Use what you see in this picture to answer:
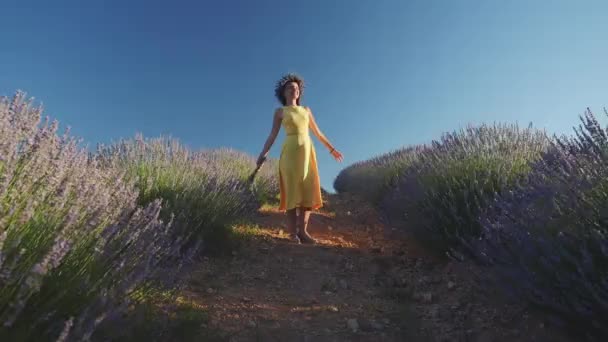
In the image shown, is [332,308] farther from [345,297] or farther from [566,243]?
[566,243]

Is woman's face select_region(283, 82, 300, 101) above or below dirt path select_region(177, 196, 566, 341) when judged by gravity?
above

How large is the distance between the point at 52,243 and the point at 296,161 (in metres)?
3.59

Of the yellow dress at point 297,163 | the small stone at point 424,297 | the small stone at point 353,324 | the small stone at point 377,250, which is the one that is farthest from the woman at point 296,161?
the small stone at point 353,324

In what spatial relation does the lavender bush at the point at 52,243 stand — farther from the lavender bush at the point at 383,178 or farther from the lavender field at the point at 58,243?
the lavender bush at the point at 383,178

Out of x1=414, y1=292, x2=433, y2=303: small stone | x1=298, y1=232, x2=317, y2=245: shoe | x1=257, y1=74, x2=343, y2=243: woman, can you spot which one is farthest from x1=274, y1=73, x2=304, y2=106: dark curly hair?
x1=414, y1=292, x2=433, y2=303: small stone

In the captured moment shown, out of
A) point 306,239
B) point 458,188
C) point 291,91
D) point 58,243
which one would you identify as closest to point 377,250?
point 306,239

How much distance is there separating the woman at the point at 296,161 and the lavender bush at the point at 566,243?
2746mm

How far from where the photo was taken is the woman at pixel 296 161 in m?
5.30

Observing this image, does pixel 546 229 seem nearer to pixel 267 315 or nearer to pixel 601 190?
pixel 601 190

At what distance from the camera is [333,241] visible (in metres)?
5.73

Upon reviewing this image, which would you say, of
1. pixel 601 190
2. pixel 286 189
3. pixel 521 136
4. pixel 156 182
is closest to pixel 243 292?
pixel 156 182

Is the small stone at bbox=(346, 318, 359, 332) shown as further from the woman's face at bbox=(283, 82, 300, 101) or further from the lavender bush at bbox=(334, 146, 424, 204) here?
the lavender bush at bbox=(334, 146, 424, 204)

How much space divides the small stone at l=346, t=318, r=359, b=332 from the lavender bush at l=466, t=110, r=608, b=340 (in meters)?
0.82

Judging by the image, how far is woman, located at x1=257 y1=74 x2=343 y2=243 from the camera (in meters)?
5.30
